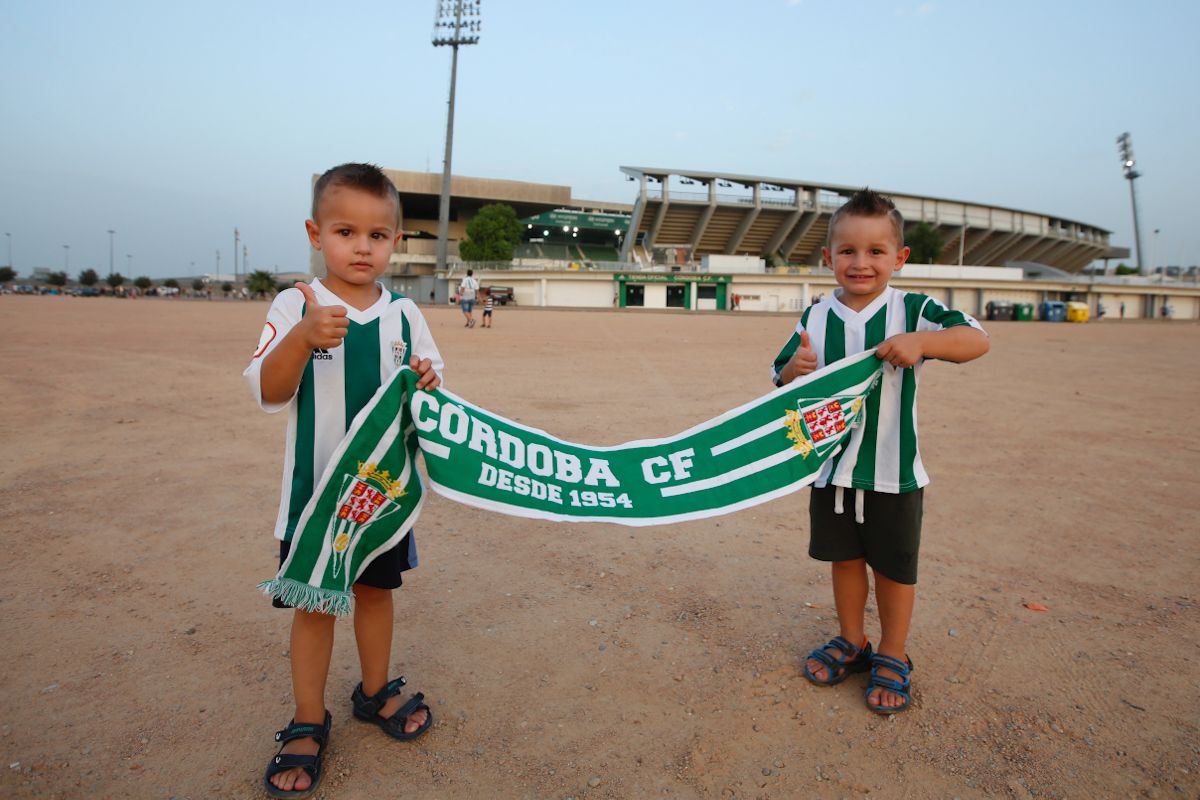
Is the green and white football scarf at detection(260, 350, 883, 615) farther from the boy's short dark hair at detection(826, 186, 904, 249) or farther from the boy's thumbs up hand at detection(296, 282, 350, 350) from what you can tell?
the boy's short dark hair at detection(826, 186, 904, 249)

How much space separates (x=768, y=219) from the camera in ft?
223

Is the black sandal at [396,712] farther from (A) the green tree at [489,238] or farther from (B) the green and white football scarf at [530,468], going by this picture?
(A) the green tree at [489,238]

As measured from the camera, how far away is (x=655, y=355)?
14.9 metres

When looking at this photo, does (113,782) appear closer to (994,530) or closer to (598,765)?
(598,765)

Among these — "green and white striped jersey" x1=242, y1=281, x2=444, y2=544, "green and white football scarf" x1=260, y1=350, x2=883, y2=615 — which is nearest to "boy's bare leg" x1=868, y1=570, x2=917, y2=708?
"green and white football scarf" x1=260, y1=350, x2=883, y2=615

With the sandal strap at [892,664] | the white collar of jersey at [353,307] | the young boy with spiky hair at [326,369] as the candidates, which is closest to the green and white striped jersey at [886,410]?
the sandal strap at [892,664]

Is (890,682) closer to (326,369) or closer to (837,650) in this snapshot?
(837,650)

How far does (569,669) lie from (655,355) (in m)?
12.4

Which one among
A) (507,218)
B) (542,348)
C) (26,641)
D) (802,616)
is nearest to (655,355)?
(542,348)

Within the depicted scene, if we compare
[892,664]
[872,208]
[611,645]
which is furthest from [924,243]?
[611,645]

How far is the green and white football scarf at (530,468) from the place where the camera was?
6.80 feet

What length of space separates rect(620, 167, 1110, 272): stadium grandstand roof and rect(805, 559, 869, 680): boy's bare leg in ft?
206

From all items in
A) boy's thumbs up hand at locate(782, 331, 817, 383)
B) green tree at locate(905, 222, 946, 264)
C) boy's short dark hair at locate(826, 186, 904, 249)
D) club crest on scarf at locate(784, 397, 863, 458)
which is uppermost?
green tree at locate(905, 222, 946, 264)

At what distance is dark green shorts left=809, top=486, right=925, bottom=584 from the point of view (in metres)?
2.54
